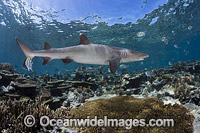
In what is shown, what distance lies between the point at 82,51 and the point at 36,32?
32738mm

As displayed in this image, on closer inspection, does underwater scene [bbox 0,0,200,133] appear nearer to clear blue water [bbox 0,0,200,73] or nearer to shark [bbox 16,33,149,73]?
shark [bbox 16,33,149,73]

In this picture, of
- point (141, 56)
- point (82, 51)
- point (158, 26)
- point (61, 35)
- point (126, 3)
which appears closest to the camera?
point (82, 51)

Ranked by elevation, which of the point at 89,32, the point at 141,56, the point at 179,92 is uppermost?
the point at 89,32

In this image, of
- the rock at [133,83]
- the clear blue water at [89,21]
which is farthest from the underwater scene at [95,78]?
the clear blue water at [89,21]

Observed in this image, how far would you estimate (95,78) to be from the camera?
12500 mm

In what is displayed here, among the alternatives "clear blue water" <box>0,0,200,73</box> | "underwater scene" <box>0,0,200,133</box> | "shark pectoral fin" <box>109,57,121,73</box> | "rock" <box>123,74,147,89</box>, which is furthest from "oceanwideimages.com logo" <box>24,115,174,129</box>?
"clear blue water" <box>0,0,200,73</box>

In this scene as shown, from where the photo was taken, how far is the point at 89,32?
3008 centimetres

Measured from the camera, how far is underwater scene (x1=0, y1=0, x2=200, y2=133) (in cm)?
298

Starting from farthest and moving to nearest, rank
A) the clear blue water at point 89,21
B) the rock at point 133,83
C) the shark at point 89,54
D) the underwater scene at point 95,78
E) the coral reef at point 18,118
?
the clear blue water at point 89,21 < the rock at point 133,83 < the shark at point 89,54 < the underwater scene at point 95,78 < the coral reef at point 18,118

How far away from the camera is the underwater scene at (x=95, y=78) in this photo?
2.98 metres

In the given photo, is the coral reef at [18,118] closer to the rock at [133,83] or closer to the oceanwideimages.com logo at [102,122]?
the oceanwideimages.com logo at [102,122]

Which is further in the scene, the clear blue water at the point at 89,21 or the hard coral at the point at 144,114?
the clear blue water at the point at 89,21

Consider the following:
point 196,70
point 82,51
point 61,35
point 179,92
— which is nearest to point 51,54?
point 82,51

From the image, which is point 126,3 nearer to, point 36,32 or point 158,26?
point 158,26
